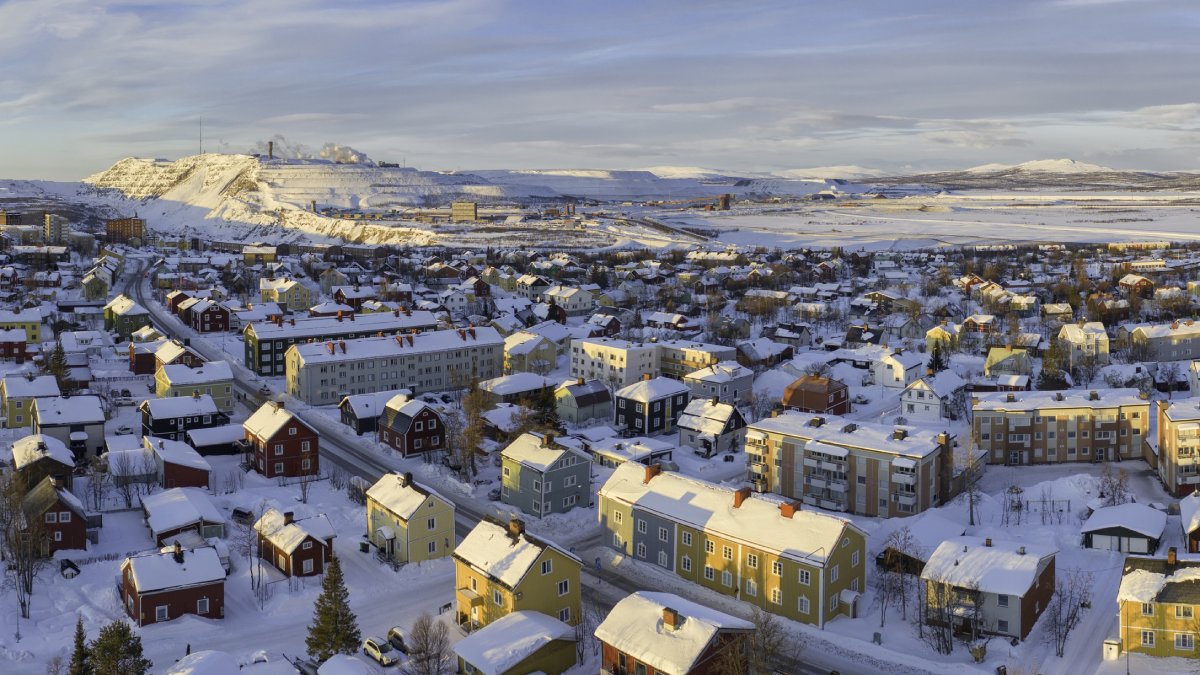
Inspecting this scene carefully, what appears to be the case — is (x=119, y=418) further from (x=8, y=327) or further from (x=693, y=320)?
(x=693, y=320)

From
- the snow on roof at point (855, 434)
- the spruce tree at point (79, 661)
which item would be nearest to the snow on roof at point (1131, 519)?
the snow on roof at point (855, 434)

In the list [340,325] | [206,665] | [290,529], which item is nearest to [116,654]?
[206,665]

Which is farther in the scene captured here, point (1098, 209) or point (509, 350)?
point (1098, 209)

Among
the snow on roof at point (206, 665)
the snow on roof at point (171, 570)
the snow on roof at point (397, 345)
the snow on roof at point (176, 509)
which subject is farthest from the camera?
the snow on roof at point (397, 345)

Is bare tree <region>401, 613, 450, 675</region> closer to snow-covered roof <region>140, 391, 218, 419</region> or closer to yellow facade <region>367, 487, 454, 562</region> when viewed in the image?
yellow facade <region>367, 487, 454, 562</region>

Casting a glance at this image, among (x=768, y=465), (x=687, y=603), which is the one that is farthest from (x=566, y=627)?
(x=768, y=465)

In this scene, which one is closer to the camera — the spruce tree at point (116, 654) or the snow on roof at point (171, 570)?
the spruce tree at point (116, 654)

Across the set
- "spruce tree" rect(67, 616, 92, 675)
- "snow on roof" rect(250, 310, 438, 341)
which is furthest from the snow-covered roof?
"spruce tree" rect(67, 616, 92, 675)

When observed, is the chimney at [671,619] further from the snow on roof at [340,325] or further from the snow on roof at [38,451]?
the snow on roof at [340,325]
